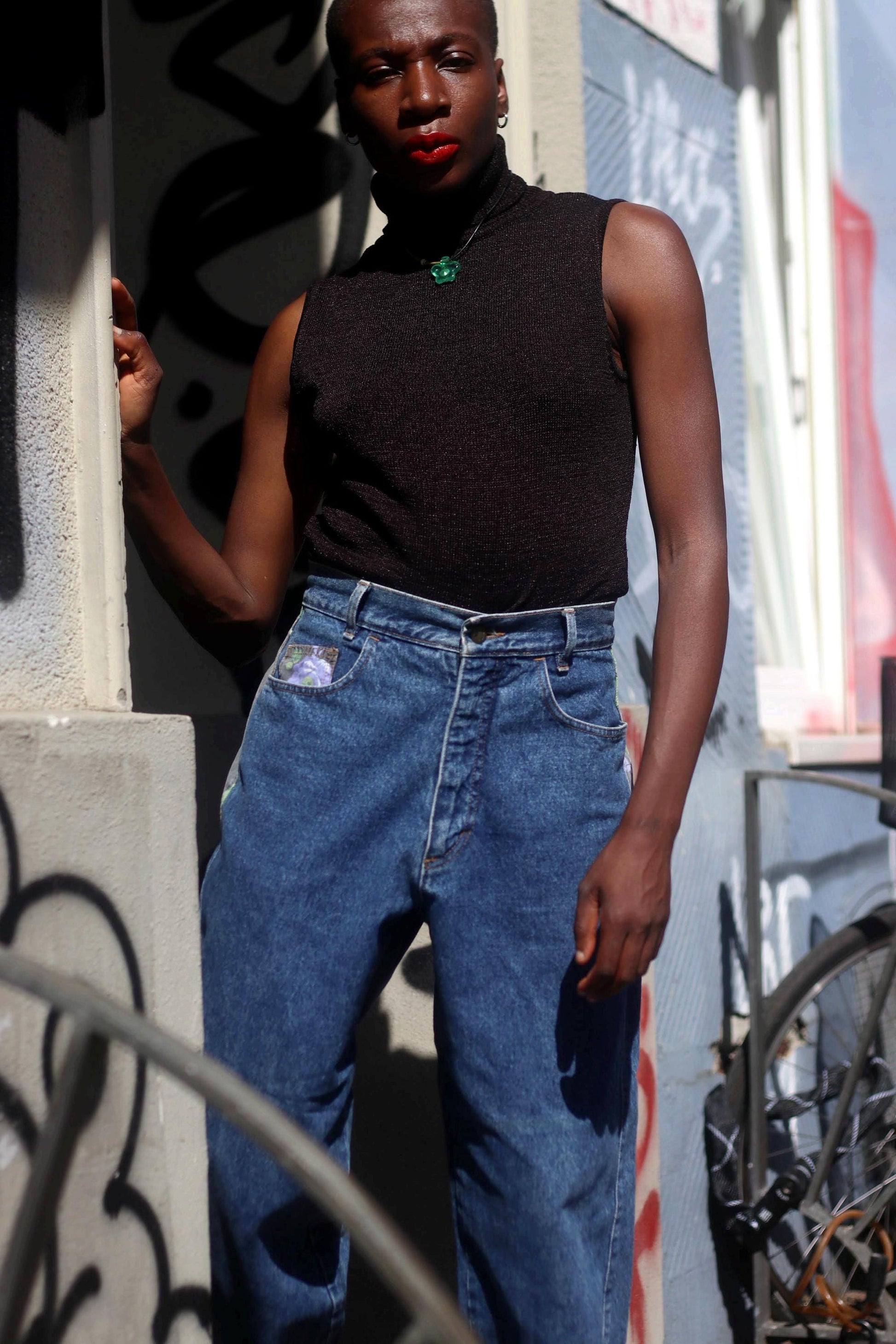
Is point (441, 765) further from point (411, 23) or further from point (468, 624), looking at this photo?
point (411, 23)

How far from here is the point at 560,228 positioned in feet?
5.85

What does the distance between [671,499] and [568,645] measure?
0.23 m

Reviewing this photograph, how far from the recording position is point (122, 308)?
74.6 inches

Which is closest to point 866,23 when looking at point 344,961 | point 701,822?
point 701,822

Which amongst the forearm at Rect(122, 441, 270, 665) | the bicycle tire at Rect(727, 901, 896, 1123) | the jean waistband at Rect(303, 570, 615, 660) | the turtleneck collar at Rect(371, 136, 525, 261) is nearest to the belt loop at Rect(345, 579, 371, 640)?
the jean waistband at Rect(303, 570, 615, 660)

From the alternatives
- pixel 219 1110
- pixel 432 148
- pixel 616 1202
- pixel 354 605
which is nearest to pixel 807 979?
pixel 616 1202

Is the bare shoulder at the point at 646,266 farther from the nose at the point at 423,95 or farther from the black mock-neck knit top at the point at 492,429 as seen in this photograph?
the nose at the point at 423,95

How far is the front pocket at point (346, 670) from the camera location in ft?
5.63

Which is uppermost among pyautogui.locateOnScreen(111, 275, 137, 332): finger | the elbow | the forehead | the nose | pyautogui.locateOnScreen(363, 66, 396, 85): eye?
the forehead

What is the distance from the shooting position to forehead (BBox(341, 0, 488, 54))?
5.77ft

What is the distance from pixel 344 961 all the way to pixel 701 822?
6.12ft

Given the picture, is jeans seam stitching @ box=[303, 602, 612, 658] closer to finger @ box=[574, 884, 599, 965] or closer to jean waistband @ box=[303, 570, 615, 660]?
jean waistband @ box=[303, 570, 615, 660]

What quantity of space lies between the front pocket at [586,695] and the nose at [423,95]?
680mm

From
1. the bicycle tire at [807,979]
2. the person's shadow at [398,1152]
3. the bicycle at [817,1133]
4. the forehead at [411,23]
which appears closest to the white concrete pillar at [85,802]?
the forehead at [411,23]
